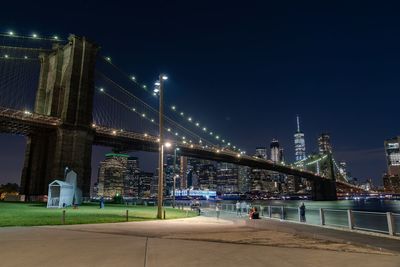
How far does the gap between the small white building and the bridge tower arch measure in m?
12.8

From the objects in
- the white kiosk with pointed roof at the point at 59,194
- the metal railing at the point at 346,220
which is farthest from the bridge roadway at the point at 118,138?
the metal railing at the point at 346,220

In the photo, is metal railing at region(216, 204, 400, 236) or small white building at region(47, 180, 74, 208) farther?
small white building at region(47, 180, 74, 208)

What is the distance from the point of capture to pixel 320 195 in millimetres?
134625

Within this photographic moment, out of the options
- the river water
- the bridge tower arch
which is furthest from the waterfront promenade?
the bridge tower arch

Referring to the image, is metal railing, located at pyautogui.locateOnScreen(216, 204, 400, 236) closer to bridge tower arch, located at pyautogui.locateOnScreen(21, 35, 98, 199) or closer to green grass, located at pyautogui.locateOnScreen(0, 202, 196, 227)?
green grass, located at pyautogui.locateOnScreen(0, 202, 196, 227)

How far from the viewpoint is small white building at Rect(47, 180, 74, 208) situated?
1330 inches

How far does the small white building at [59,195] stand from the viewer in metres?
33.8

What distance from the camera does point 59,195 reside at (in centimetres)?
3472

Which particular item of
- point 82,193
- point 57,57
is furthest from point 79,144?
point 57,57

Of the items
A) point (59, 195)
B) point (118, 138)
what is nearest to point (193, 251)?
point (59, 195)

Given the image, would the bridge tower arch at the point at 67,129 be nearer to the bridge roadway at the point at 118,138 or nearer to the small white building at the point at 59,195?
the bridge roadway at the point at 118,138

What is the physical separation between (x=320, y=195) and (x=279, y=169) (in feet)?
142

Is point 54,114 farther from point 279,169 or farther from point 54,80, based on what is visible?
point 279,169

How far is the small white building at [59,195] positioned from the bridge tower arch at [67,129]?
12763mm
